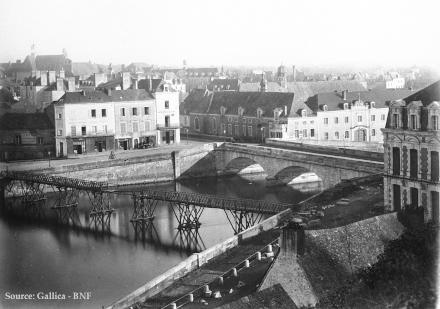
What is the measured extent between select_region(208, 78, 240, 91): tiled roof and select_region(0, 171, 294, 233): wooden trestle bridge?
5285 cm

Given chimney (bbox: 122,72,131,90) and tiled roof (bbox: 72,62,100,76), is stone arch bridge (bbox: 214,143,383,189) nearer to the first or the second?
chimney (bbox: 122,72,131,90)

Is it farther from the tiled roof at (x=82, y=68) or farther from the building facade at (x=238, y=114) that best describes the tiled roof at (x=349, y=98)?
the tiled roof at (x=82, y=68)

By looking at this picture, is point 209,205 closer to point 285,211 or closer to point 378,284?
point 285,211

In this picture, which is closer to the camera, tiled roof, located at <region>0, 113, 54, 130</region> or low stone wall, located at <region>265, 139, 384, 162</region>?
low stone wall, located at <region>265, 139, 384, 162</region>

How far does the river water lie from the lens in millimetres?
33969

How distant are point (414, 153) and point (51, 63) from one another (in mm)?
79358

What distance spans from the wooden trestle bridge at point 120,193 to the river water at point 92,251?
648 mm

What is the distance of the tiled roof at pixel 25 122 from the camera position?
66812 millimetres

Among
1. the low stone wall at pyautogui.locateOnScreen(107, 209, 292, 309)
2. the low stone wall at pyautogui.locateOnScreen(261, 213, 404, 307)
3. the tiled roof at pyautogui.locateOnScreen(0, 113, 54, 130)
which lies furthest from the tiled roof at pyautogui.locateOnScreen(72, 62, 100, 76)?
the low stone wall at pyautogui.locateOnScreen(261, 213, 404, 307)

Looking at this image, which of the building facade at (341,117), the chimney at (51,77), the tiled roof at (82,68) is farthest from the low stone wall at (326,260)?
the tiled roof at (82,68)

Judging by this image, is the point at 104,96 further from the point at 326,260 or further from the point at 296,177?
the point at 326,260

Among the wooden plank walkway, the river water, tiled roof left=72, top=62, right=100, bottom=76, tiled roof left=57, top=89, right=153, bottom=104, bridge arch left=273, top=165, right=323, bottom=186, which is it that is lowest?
the river water

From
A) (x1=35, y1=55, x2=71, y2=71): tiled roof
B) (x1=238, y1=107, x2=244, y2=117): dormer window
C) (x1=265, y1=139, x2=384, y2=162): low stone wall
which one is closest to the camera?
(x1=265, y1=139, x2=384, y2=162): low stone wall

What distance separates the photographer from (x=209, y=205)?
4316 centimetres
